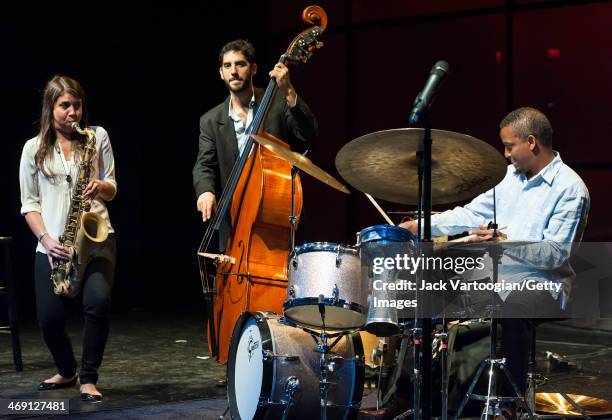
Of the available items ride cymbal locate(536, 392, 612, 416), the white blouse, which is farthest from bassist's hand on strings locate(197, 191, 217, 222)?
ride cymbal locate(536, 392, 612, 416)

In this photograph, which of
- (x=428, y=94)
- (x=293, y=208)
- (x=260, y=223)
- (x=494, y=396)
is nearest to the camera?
(x=428, y=94)

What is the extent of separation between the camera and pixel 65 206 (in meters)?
5.01

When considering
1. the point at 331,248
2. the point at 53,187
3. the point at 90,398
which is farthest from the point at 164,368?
the point at 331,248

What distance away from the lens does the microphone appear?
11.3 ft

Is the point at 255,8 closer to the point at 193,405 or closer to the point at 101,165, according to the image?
the point at 101,165

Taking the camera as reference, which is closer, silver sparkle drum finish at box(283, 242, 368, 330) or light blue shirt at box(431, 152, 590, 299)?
silver sparkle drum finish at box(283, 242, 368, 330)

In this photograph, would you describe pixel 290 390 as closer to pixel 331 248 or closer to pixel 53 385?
pixel 331 248

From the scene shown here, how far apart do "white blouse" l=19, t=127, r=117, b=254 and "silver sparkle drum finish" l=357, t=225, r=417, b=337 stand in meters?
1.79

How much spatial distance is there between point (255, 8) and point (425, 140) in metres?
6.57

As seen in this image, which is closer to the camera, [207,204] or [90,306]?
[90,306]

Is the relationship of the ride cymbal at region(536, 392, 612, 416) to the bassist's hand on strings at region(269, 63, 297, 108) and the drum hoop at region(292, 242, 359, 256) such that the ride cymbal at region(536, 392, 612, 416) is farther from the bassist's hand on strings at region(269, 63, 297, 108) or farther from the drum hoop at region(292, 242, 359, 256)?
the bassist's hand on strings at region(269, 63, 297, 108)

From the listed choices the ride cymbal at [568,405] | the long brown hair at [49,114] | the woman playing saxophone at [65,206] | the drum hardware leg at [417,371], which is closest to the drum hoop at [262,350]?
the drum hardware leg at [417,371]

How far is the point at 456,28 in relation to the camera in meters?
8.50

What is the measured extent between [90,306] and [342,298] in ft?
5.51
